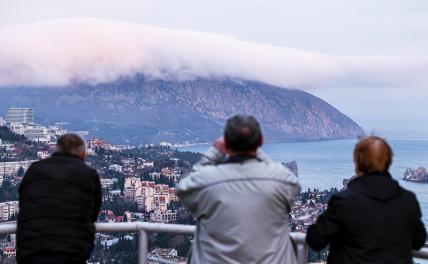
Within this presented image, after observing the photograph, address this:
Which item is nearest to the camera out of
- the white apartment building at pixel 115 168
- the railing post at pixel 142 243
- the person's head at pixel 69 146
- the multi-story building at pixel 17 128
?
the person's head at pixel 69 146

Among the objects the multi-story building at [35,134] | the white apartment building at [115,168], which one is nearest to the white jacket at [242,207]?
the white apartment building at [115,168]

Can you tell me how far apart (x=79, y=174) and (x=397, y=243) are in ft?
5.29

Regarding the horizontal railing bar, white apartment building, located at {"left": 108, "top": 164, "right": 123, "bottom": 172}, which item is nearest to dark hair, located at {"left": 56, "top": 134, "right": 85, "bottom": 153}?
the horizontal railing bar

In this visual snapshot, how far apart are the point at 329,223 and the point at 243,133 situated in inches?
22.1

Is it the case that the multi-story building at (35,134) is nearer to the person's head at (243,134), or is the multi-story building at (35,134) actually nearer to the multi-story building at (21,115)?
the multi-story building at (21,115)

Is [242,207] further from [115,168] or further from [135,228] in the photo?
[115,168]

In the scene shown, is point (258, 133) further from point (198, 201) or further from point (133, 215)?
point (133, 215)

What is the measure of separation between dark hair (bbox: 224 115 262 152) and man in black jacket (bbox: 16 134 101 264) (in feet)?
2.95

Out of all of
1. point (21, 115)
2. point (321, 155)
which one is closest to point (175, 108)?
point (321, 155)

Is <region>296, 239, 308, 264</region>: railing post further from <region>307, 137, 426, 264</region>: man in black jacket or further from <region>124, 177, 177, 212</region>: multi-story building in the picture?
<region>124, 177, 177, 212</region>: multi-story building

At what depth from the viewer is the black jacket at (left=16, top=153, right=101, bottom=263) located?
10.3 ft

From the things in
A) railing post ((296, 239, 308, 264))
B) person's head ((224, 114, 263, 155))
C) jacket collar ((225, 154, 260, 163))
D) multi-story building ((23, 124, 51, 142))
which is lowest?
multi-story building ((23, 124, 51, 142))

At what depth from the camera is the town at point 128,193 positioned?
3920mm

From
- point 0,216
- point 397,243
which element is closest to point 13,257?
point 397,243
